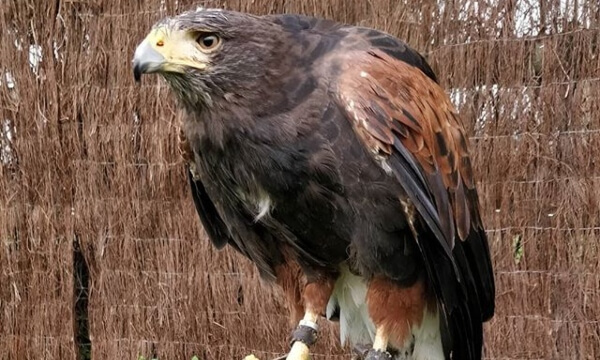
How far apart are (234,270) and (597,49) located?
1.90m

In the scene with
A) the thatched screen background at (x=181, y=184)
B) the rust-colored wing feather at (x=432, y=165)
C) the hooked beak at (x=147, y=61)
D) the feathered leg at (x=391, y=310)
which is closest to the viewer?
the hooked beak at (x=147, y=61)

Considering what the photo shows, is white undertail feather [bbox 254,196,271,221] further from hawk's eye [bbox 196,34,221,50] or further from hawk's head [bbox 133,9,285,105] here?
hawk's eye [bbox 196,34,221,50]

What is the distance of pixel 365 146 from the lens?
2178 mm

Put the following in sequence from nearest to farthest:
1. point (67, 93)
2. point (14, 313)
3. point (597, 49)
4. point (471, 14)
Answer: point (597, 49) → point (471, 14) → point (67, 93) → point (14, 313)

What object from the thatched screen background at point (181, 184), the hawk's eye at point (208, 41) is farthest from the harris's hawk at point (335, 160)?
the thatched screen background at point (181, 184)

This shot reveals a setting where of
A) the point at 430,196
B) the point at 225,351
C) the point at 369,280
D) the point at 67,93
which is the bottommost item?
the point at 225,351

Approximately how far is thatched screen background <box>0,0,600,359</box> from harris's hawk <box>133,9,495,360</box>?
924 millimetres

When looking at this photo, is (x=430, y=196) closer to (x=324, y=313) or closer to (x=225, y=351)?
(x=324, y=313)

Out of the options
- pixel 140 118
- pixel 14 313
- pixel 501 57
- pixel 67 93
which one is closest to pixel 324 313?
pixel 501 57

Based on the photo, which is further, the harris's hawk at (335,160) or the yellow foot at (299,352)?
the yellow foot at (299,352)

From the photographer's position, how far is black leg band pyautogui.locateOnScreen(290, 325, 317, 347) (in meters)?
2.44

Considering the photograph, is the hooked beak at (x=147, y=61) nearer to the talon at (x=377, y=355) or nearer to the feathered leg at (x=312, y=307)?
the feathered leg at (x=312, y=307)

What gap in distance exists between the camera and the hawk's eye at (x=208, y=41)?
2.12 meters

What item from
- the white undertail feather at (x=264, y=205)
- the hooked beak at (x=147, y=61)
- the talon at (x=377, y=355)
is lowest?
the talon at (x=377, y=355)
